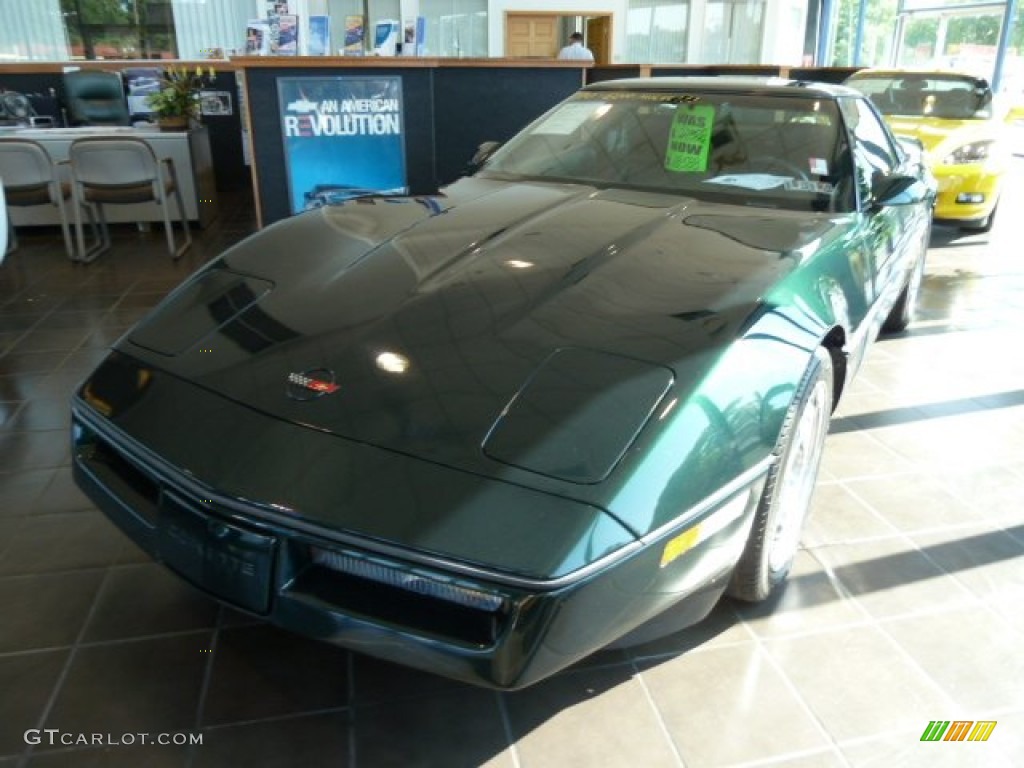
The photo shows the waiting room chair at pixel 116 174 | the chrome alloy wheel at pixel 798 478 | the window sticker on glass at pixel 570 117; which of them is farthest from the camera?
the waiting room chair at pixel 116 174

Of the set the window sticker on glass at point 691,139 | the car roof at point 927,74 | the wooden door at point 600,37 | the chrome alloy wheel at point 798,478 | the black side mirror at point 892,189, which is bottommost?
the chrome alloy wheel at point 798,478

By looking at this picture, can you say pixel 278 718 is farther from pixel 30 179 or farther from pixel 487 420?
pixel 30 179

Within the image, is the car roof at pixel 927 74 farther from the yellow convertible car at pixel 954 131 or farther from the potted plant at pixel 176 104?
the potted plant at pixel 176 104

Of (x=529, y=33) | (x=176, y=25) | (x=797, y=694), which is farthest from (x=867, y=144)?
(x=529, y=33)

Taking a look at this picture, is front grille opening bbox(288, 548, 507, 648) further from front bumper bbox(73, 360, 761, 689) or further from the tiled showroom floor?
the tiled showroom floor

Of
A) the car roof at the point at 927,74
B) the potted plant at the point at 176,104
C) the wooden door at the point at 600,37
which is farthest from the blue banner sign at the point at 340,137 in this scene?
the wooden door at the point at 600,37

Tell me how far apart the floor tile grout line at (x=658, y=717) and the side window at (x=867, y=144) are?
5.52 ft

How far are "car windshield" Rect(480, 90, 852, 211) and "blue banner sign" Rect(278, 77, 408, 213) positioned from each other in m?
2.22

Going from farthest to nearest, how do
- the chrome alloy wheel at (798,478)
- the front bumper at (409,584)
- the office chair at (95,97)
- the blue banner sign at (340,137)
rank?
1. the office chair at (95,97)
2. the blue banner sign at (340,137)
3. the chrome alloy wheel at (798,478)
4. the front bumper at (409,584)

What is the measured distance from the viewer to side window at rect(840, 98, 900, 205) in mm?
2605

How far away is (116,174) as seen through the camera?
5898 mm

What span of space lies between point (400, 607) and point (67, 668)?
0.96 meters

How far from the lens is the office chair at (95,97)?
795cm

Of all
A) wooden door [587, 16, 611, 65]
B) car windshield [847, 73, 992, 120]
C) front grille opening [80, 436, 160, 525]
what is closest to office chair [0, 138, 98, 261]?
front grille opening [80, 436, 160, 525]
